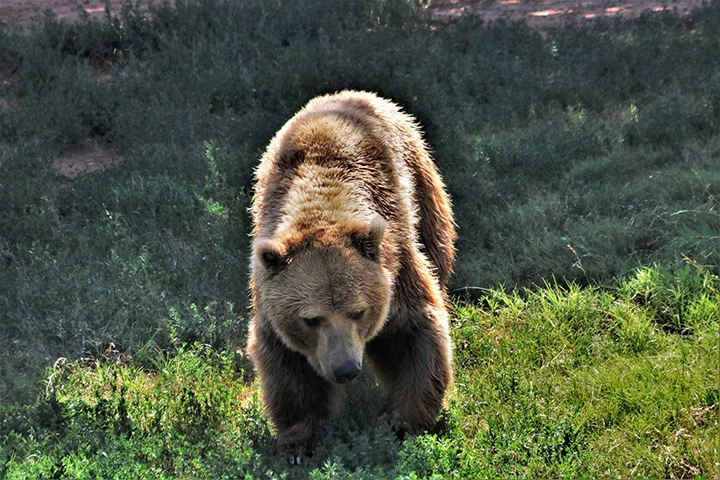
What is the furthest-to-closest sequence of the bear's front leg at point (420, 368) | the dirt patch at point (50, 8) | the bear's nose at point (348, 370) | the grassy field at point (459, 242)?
the dirt patch at point (50, 8)
the bear's front leg at point (420, 368)
the grassy field at point (459, 242)
the bear's nose at point (348, 370)

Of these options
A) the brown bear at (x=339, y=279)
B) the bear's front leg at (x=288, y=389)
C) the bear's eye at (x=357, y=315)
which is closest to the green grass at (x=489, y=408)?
the bear's front leg at (x=288, y=389)

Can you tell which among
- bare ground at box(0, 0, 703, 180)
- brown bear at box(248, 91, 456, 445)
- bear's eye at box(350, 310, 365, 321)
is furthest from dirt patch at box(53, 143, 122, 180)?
bear's eye at box(350, 310, 365, 321)

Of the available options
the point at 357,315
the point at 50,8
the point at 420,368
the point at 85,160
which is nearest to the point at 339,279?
the point at 357,315

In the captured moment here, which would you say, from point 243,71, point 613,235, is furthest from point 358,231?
point 243,71

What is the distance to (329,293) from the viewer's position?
13.3ft

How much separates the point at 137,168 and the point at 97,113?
142 centimetres

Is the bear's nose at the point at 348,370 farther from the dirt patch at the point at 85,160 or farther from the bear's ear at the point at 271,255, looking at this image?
the dirt patch at the point at 85,160

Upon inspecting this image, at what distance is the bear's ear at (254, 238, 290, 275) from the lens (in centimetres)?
409

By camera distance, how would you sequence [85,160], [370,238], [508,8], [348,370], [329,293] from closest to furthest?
[348,370]
[329,293]
[370,238]
[85,160]
[508,8]

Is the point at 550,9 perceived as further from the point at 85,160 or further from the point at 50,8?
the point at 50,8

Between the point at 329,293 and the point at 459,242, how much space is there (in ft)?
9.48

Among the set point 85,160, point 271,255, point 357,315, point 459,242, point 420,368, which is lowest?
point 85,160

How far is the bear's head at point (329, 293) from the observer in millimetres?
4000

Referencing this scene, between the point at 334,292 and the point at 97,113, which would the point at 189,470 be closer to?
the point at 334,292
